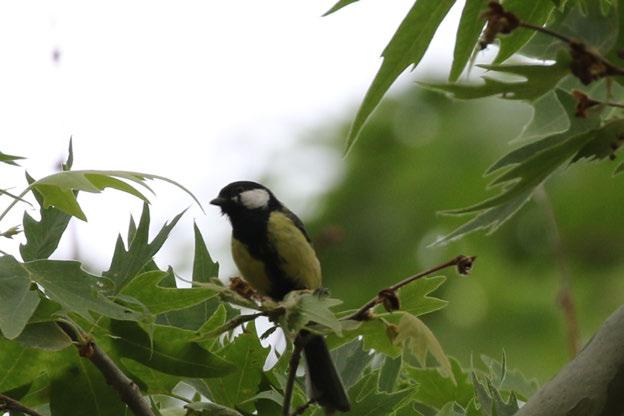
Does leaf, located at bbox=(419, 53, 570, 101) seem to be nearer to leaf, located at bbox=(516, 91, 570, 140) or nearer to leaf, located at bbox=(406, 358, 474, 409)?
leaf, located at bbox=(516, 91, 570, 140)

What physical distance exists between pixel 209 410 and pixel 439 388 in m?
0.54

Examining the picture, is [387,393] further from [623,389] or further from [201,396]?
[623,389]

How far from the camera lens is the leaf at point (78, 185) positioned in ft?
5.34

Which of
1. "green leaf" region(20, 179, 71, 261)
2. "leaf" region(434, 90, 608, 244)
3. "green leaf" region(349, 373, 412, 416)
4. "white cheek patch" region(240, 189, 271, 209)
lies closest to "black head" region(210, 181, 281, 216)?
"white cheek patch" region(240, 189, 271, 209)

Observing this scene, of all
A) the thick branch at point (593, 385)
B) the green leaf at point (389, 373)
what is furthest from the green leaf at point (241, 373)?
the thick branch at point (593, 385)

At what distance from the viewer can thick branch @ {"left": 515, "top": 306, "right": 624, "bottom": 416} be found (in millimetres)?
1424

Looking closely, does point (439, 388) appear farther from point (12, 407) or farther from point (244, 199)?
point (244, 199)

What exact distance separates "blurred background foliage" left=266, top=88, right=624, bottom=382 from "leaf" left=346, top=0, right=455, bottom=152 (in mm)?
4732

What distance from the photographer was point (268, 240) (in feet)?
11.8

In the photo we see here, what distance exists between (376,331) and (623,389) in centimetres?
44

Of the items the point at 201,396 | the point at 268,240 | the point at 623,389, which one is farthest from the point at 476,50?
the point at 268,240

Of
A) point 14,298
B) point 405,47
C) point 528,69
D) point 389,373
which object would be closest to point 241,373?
point 389,373

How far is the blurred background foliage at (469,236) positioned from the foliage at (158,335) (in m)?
4.48

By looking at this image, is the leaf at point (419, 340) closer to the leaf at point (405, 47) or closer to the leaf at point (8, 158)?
the leaf at point (405, 47)
